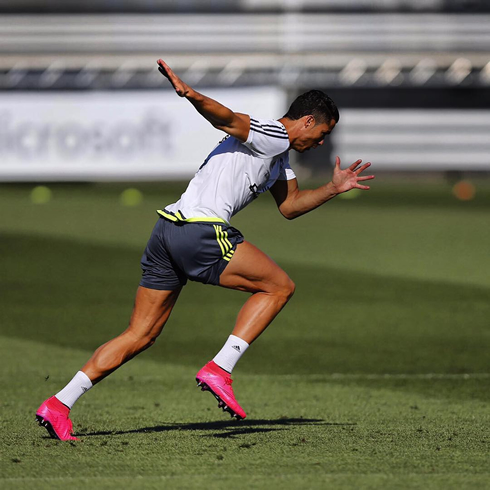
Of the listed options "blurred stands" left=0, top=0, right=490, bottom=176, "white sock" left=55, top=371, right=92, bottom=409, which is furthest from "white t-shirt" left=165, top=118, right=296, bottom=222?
"blurred stands" left=0, top=0, right=490, bottom=176

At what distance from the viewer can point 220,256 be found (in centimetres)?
656

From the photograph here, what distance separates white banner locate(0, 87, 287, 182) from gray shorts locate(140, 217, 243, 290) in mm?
21290

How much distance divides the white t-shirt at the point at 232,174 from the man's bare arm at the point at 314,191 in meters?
0.43

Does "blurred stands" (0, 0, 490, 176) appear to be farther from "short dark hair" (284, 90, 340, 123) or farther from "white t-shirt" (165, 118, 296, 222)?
"white t-shirt" (165, 118, 296, 222)

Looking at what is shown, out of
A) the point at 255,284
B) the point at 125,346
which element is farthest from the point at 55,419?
the point at 255,284

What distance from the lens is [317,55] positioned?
39.9 meters

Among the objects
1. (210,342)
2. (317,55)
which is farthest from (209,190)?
(317,55)

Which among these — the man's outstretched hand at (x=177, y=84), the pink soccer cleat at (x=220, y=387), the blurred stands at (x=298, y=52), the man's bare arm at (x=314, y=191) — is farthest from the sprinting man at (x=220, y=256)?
the blurred stands at (x=298, y=52)

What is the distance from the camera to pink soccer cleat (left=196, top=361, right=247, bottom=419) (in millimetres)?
6410

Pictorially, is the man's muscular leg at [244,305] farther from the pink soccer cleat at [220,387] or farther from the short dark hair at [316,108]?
the short dark hair at [316,108]

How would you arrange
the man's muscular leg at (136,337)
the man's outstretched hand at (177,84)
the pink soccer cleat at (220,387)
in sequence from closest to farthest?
1. the man's outstretched hand at (177,84)
2. the pink soccer cleat at (220,387)
3. the man's muscular leg at (136,337)

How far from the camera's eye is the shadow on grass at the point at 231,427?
6.91 metres

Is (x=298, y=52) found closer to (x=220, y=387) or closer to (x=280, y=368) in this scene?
(x=280, y=368)

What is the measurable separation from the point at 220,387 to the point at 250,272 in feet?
2.17
